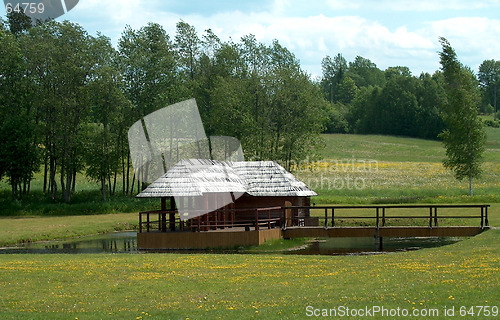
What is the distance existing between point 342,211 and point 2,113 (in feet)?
89.5

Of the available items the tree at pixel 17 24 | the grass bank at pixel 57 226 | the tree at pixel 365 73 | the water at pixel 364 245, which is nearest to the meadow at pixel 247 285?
the water at pixel 364 245

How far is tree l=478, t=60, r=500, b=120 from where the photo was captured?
15225 centimetres

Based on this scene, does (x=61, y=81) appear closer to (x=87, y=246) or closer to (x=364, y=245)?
(x=87, y=246)

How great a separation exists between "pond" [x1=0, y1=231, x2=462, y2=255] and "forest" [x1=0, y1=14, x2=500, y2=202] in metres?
18.2

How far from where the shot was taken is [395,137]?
11019 centimetres

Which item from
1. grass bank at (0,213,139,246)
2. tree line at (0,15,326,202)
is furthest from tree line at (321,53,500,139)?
grass bank at (0,213,139,246)

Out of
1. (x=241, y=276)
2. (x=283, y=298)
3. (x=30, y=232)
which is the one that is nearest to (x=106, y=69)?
(x=30, y=232)

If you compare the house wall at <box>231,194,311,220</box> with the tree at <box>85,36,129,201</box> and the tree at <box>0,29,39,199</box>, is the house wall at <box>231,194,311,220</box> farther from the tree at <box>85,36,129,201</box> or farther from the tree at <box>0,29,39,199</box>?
the tree at <box>0,29,39,199</box>

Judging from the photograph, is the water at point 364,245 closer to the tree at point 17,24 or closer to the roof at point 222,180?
the roof at point 222,180

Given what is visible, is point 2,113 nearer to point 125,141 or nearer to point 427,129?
point 125,141

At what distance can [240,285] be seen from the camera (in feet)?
50.5

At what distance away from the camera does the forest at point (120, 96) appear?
1964 inches

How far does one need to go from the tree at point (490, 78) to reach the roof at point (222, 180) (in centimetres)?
12760

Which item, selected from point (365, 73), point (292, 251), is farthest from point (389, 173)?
point (365, 73)
